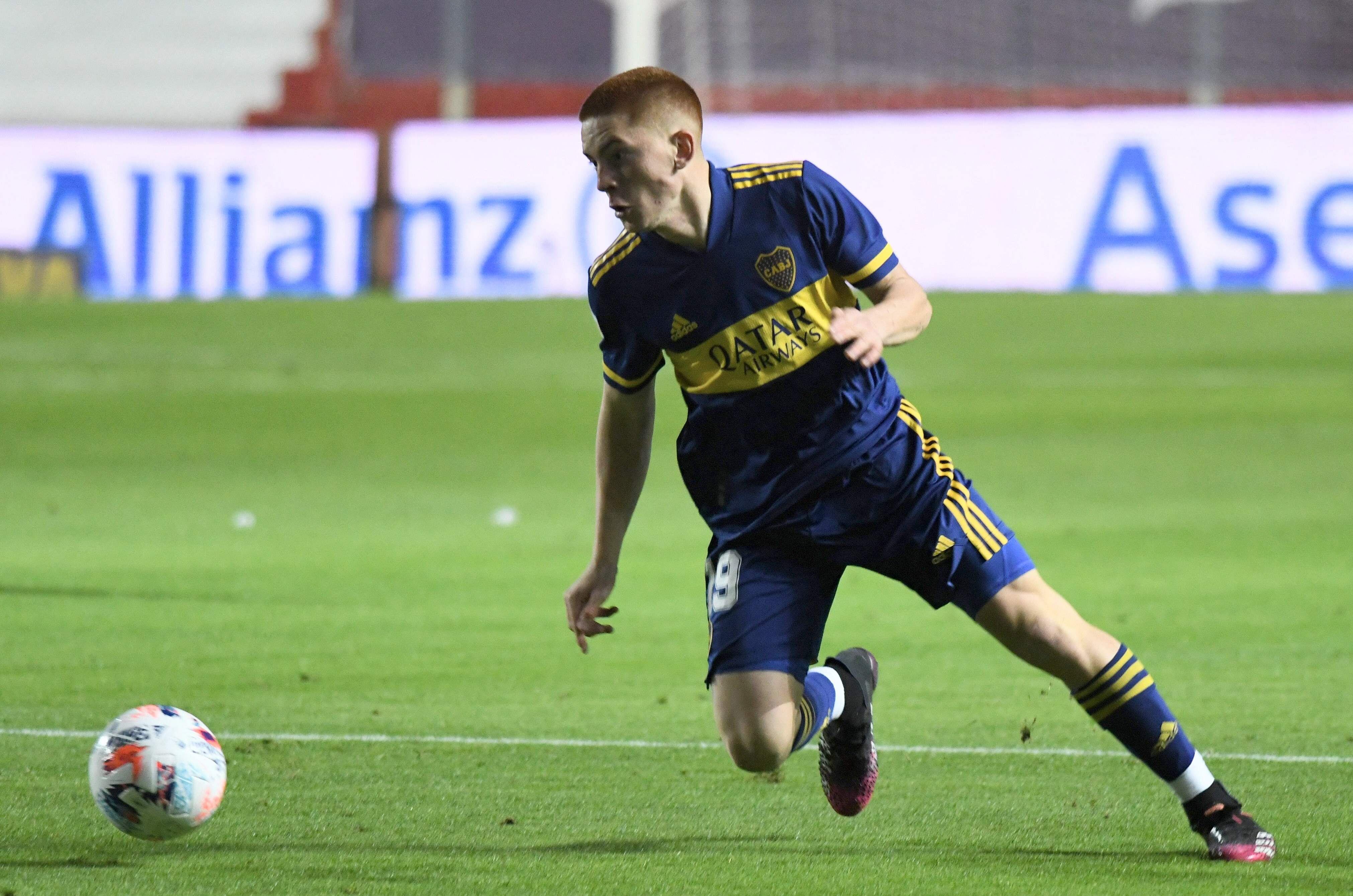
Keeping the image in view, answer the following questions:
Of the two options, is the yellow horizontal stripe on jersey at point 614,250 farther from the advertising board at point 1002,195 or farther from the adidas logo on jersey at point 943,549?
the advertising board at point 1002,195

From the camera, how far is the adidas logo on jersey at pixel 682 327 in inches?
181

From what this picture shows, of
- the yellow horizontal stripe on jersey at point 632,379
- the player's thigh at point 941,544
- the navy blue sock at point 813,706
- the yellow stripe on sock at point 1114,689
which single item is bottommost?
the navy blue sock at point 813,706

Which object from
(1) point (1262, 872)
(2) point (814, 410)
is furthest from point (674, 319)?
(1) point (1262, 872)

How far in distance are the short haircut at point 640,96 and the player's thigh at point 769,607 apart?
1060mm

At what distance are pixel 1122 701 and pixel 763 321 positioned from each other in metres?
1.21

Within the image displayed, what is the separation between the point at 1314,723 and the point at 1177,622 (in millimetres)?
2301

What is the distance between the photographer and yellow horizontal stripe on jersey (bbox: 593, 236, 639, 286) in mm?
4637

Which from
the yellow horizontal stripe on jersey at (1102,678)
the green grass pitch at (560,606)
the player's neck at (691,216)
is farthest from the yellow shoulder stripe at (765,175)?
the green grass pitch at (560,606)

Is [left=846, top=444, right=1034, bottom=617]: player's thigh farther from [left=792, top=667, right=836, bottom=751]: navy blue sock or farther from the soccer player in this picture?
[left=792, top=667, right=836, bottom=751]: navy blue sock

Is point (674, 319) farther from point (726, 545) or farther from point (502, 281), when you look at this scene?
point (502, 281)

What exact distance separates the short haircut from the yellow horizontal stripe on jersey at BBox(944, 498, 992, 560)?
1062 millimetres

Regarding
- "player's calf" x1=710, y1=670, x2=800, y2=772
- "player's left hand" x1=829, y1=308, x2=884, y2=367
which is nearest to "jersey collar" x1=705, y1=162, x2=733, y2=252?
"player's left hand" x1=829, y1=308, x2=884, y2=367

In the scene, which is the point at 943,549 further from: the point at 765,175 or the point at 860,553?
the point at 765,175

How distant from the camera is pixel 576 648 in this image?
816 cm
